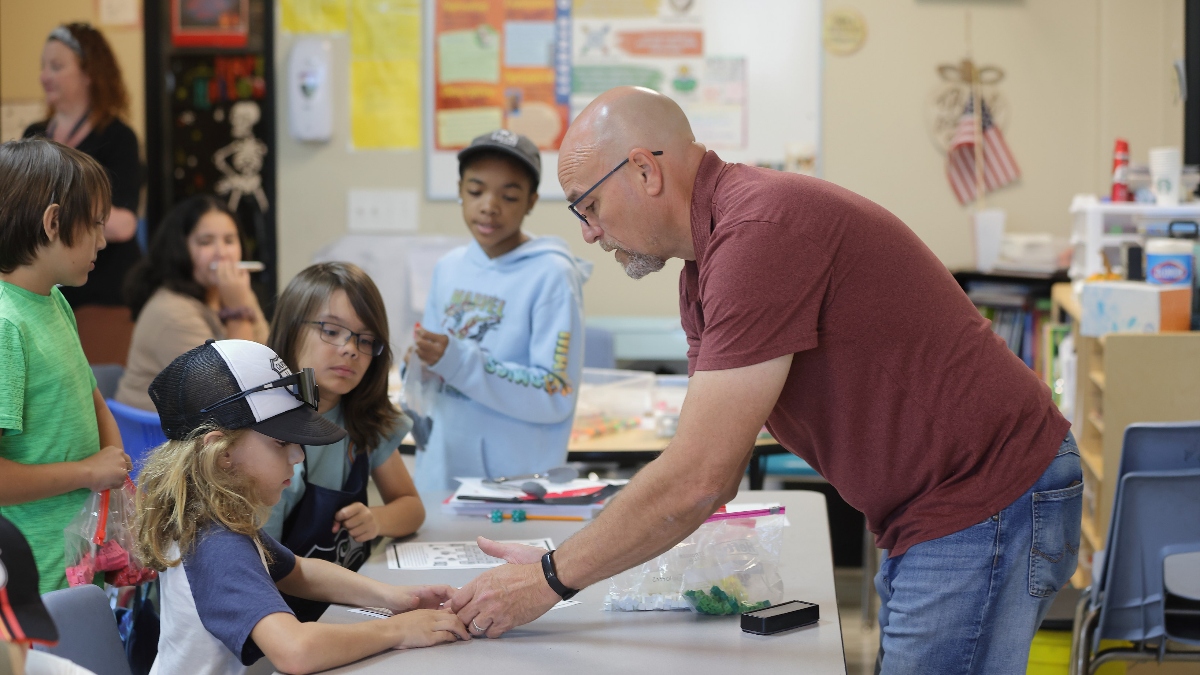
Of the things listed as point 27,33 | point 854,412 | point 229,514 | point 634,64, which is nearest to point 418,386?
point 229,514

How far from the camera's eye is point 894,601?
60.5 inches

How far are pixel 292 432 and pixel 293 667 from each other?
1.11ft

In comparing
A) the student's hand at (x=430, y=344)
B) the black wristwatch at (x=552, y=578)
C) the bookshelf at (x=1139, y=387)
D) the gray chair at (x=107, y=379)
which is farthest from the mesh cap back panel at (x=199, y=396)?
the bookshelf at (x=1139, y=387)

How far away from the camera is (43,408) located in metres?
1.86

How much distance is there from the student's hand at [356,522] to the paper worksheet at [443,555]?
2.2 inches

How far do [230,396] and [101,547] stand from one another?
45cm

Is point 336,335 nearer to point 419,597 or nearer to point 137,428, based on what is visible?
point 419,597

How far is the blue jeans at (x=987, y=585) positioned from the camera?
58.0 inches

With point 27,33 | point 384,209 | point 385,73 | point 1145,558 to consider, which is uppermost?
point 27,33

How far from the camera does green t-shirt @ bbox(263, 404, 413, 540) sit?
1939mm

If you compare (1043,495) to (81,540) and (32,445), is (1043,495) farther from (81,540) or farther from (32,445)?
(32,445)

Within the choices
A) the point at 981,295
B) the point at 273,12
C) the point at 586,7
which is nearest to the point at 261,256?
the point at 273,12

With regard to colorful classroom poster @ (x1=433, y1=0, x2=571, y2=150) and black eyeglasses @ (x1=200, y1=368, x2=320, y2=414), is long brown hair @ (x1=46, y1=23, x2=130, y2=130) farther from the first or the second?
black eyeglasses @ (x1=200, y1=368, x2=320, y2=414)

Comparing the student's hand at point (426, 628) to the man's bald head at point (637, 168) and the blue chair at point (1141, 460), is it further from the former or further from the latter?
the blue chair at point (1141, 460)
